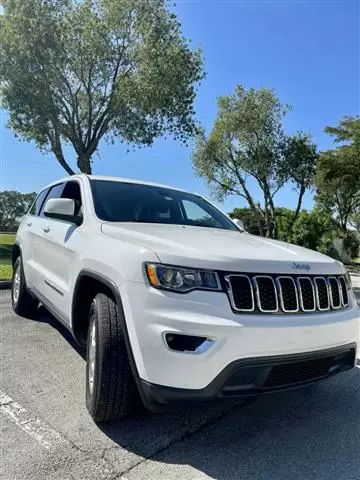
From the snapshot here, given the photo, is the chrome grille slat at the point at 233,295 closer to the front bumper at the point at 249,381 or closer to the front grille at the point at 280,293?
the front grille at the point at 280,293

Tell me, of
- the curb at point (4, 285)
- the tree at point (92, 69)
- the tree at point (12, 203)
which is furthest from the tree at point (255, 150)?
the tree at point (12, 203)

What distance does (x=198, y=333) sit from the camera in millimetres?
2252

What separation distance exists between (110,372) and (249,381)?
2.72ft

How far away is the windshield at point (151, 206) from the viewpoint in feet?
11.6

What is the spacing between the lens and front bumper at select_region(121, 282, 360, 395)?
226 cm

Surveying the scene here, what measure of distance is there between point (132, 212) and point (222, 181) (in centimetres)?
2113

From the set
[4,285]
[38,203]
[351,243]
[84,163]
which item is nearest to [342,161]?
[351,243]

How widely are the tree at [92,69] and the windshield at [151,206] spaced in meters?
11.5

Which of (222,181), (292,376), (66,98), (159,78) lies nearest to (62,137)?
(66,98)

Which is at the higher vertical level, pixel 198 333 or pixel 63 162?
pixel 63 162

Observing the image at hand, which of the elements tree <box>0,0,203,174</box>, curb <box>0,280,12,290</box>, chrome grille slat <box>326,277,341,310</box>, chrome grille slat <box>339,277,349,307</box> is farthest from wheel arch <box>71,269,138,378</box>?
tree <box>0,0,203,174</box>

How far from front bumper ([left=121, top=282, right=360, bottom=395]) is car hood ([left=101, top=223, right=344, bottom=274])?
0.19 meters

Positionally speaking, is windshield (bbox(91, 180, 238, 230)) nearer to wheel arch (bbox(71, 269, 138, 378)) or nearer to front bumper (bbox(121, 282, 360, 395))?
wheel arch (bbox(71, 269, 138, 378))

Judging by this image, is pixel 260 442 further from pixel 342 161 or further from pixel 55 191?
pixel 342 161
